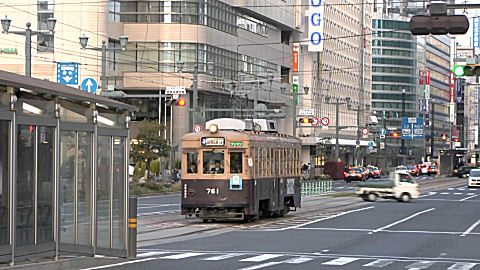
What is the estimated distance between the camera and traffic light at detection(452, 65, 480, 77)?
31.9 metres

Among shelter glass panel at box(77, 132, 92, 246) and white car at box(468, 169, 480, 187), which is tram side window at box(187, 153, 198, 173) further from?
white car at box(468, 169, 480, 187)

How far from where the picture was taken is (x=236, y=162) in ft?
105

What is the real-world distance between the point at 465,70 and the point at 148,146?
138 feet

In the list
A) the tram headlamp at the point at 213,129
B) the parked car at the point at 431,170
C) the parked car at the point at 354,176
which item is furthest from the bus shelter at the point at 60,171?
the parked car at the point at 431,170

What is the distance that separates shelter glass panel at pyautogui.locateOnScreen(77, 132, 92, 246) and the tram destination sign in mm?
14613

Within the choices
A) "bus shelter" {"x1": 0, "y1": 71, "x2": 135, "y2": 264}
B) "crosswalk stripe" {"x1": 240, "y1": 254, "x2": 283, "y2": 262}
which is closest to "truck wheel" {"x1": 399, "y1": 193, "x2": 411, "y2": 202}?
"crosswalk stripe" {"x1": 240, "y1": 254, "x2": 283, "y2": 262}

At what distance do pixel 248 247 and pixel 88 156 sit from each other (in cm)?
743

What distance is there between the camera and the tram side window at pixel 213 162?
1267 inches

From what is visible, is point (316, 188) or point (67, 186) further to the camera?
point (316, 188)

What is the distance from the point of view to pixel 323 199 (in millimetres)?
54219

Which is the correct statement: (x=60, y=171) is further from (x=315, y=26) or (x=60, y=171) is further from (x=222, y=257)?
(x=315, y=26)

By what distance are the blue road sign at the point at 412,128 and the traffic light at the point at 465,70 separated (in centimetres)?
8953

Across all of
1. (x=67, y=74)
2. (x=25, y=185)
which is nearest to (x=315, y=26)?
(x=67, y=74)

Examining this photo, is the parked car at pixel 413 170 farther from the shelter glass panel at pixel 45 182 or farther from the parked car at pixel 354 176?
the shelter glass panel at pixel 45 182
